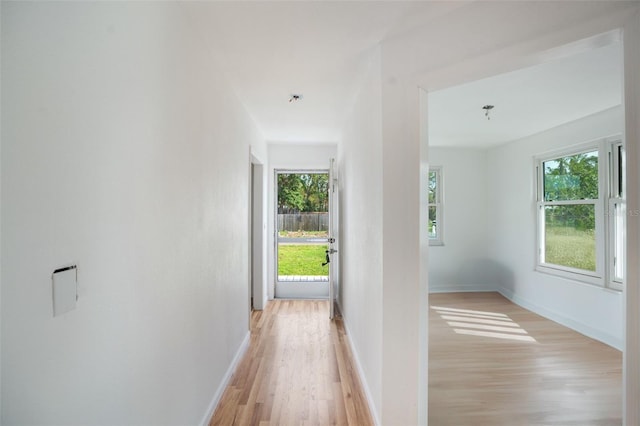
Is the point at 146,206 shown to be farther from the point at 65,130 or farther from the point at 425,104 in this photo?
the point at 425,104

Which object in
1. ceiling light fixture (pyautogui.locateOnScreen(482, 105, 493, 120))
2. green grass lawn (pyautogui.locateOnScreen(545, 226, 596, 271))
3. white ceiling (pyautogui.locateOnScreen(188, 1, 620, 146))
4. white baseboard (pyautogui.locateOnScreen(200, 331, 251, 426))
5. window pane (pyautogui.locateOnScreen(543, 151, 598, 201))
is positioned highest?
ceiling light fixture (pyautogui.locateOnScreen(482, 105, 493, 120))

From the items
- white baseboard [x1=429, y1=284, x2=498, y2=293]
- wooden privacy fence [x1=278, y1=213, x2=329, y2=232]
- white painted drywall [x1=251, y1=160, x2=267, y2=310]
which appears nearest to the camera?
white painted drywall [x1=251, y1=160, x2=267, y2=310]

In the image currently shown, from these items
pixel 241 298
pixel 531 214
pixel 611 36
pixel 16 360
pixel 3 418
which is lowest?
pixel 241 298

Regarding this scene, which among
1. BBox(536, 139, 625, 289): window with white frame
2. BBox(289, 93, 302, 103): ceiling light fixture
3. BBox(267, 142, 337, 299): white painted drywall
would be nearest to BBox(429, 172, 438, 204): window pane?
BBox(536, 139, 625, 289): window with white frame

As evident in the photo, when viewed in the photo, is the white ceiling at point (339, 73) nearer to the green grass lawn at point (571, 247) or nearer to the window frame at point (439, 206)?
the window frame at point (439, 206)

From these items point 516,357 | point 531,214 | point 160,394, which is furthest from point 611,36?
point 531,214

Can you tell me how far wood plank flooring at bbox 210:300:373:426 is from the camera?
2.12 meters

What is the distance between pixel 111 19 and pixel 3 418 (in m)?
1.13

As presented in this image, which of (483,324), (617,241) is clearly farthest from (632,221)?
(483,324)

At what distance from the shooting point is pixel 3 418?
67cm

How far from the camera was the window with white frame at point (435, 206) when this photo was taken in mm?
5539

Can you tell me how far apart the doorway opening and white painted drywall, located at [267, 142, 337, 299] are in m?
0.11

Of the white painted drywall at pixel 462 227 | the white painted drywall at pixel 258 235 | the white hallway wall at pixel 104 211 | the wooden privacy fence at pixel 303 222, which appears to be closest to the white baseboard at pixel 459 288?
the white painted drywall at pixel 462 227

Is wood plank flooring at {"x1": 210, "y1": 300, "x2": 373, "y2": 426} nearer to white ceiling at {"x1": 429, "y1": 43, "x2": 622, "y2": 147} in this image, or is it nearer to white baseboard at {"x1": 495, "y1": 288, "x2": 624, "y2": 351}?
white ceiling at {"x1": 429, "y1": 43, "x2": 622, "y2": 147}
